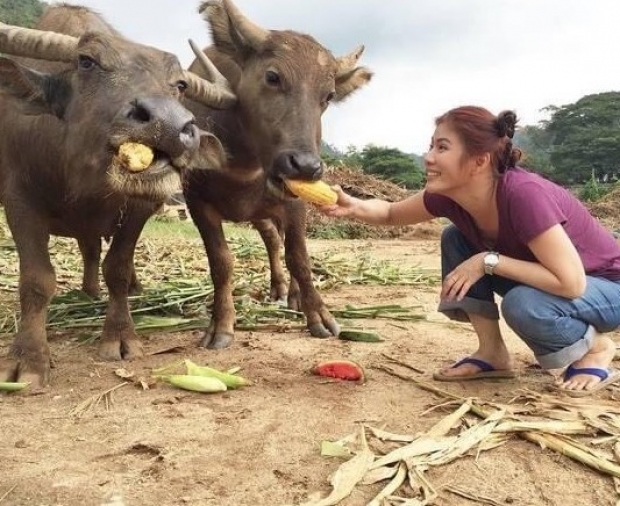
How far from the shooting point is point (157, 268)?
605cm

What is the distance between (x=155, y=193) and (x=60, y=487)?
113cm

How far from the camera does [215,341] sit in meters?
3.78

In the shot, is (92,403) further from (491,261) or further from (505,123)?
(505,123)

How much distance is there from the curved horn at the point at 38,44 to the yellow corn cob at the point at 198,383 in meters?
1.43

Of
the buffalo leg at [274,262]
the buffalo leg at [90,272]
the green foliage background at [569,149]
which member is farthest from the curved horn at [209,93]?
the green foliage background at [569,149]

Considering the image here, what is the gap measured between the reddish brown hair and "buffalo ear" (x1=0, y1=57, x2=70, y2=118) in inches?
64.9

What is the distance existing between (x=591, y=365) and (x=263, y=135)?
1912 millimetres

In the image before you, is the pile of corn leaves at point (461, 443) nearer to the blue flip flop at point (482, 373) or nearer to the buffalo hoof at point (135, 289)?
the blue flip flop at point (482, 373)

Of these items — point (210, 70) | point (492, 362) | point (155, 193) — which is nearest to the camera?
point (155, 193)

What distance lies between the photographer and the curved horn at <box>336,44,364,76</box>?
4.29m

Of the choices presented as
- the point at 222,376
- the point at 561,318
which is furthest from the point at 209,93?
the point at 561,318

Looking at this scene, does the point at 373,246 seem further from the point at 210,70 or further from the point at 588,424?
the point at 588,424

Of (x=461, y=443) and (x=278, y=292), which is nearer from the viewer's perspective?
(x=461, y=443)

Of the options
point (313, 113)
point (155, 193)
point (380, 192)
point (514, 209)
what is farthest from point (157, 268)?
point (380, 192)
